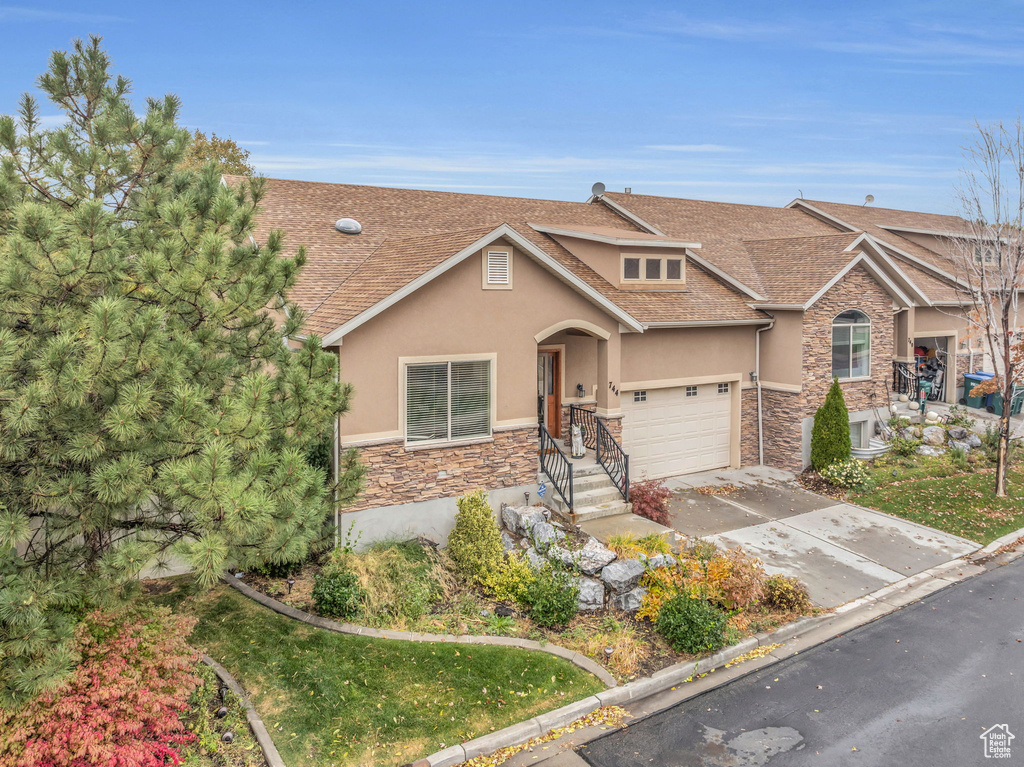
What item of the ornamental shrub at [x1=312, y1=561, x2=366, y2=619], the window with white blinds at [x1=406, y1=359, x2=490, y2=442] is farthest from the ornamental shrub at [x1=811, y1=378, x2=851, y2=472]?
the ornamental shrub at [x1=312, y1=561, x2=366, y2=619]

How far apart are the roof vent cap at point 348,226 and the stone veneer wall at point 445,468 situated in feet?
22.2

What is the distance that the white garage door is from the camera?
15898mm

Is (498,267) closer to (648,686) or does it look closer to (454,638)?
(454,638)

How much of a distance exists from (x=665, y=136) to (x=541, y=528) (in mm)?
29060

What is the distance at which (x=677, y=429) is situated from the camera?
16.6 m

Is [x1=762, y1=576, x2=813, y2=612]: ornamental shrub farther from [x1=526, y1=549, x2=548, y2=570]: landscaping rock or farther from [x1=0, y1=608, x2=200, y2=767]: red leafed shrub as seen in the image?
[x1=0, y1=608, x2=200, y2=767]: red leafed shrub

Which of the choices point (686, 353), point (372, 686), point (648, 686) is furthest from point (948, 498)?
point (372, 686)

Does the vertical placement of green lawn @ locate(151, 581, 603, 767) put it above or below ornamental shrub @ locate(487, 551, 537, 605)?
below

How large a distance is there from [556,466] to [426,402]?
133 inches

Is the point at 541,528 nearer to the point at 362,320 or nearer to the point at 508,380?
the point at 508,380

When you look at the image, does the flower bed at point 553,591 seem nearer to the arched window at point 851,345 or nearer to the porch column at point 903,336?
the arched window at point 851,345

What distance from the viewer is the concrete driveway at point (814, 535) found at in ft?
37.0

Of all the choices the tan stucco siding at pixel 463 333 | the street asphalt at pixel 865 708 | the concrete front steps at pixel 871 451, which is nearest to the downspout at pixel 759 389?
the concrete front steps at pixel 871 451

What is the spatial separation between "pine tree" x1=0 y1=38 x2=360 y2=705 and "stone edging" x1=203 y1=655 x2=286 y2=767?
1.99 metres
